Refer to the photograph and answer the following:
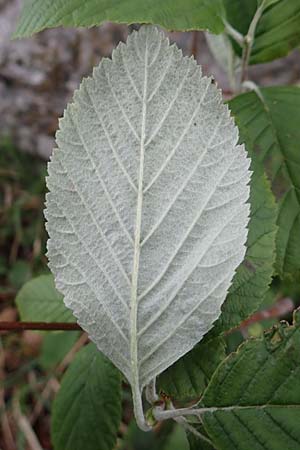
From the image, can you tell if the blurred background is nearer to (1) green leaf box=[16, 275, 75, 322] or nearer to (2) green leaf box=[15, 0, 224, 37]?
(1) green leaf box=[16, 275, 75, 322]

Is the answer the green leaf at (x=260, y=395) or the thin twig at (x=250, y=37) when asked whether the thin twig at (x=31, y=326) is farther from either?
the thin twig at (x=250, y=37)

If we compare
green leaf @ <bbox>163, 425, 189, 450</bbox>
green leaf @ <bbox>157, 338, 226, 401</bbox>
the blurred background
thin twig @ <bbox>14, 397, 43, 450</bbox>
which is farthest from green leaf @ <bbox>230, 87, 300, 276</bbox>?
thin twig @ <bbox>14, 397, 43, 450</bbox>

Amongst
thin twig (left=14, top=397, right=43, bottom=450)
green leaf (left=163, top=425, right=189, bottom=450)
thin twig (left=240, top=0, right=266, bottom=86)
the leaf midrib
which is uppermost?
thin twig (left=240, top=0, right=266, bottom=86)

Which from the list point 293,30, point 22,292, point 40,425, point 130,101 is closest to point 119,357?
point 130,101

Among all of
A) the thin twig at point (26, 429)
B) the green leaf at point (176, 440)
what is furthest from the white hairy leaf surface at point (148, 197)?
the thin twig at point (26, 429)

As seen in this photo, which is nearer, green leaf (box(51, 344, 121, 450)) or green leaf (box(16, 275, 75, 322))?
green leaf (box(51, 344, 121, 450))

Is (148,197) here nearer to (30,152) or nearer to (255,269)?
(255,269)

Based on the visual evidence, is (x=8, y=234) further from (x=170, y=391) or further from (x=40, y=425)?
(x=170, y=391)
